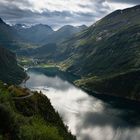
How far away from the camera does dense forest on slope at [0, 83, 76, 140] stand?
234 feet

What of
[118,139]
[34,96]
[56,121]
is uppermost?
[34,96]

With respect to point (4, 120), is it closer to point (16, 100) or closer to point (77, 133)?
point (16, 100)

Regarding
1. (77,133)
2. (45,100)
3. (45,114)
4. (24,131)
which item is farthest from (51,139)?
(77,133)

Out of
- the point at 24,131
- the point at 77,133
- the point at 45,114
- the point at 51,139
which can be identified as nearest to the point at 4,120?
the point at 24,131

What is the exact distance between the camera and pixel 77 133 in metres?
196

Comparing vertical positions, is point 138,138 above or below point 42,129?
below

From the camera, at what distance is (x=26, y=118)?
109438mm

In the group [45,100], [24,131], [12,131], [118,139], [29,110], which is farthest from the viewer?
[118,139]

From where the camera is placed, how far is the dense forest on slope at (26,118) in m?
71.2

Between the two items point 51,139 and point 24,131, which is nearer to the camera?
point 24,131

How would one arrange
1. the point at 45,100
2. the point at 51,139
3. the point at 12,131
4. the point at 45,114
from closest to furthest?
the point at 12,131 < the point at 51,139 < the point at 45,114 < the point at 45,100

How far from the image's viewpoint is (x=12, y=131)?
70938 millimetres

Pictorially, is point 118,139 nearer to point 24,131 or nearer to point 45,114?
point 45,114

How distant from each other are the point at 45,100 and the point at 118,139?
54425 millimetres
